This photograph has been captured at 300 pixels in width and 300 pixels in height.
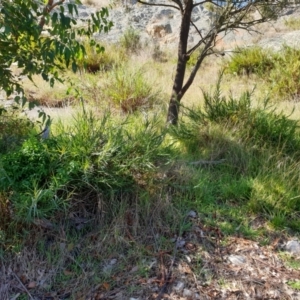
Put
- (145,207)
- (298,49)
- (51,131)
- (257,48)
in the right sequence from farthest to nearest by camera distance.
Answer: (257,48)
(298,49)
(51,131)
(145,207)

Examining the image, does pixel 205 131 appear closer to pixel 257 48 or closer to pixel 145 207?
pixel 145 207

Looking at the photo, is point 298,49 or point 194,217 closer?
point 194,217

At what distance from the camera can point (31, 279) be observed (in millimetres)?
2135

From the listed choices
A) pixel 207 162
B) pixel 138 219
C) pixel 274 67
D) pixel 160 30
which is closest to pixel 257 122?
pixel 207 162

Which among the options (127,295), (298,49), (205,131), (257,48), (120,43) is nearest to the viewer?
(127,295)

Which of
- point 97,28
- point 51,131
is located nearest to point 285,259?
point 97,28

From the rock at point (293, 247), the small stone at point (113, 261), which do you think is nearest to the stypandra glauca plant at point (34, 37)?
the small stone at point (113, 261)

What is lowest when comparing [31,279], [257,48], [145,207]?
[31,279]

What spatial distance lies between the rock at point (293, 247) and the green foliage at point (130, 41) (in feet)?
27.8

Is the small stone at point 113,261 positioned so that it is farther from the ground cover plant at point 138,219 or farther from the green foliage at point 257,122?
the green foliage at point 257,122

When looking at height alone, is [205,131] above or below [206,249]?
above

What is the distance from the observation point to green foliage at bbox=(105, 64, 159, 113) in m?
4.87

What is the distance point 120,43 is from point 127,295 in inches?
361

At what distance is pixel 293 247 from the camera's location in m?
2.37
